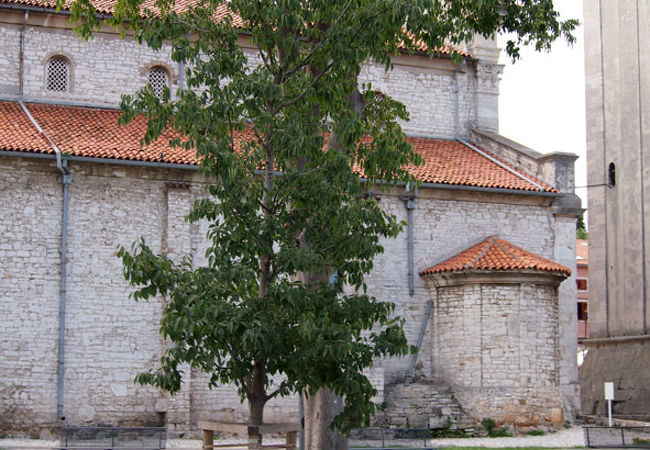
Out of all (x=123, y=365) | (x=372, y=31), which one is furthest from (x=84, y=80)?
(x=372, y=31)

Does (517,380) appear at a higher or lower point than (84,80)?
lower

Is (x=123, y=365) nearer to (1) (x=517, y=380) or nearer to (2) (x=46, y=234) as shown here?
(2) (x=46, y=234)

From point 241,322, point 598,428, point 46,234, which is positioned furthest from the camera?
point 46,234

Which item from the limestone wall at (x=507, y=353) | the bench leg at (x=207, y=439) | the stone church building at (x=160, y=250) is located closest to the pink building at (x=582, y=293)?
the stone church building at (x=160, y=250)

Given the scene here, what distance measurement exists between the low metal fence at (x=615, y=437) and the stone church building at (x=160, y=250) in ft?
8.27

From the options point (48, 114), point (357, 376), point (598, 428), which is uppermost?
point (48, 114)

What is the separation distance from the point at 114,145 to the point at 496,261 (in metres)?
9.20

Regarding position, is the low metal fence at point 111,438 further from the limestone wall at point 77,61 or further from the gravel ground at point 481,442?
the limestone wall at point 77,61

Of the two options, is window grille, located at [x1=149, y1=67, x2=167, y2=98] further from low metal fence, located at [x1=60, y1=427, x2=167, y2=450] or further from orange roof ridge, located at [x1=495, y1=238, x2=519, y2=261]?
low metal fence, located at [x1=60, y1=427, x2=167, y2=450]

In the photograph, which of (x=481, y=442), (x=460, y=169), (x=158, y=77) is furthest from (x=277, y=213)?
(x=158, y=77)

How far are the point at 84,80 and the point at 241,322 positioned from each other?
15.0 meters

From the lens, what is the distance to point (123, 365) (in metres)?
21.1

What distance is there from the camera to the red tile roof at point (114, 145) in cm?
2100

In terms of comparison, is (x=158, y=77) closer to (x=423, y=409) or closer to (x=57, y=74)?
(x=57, y=74)
